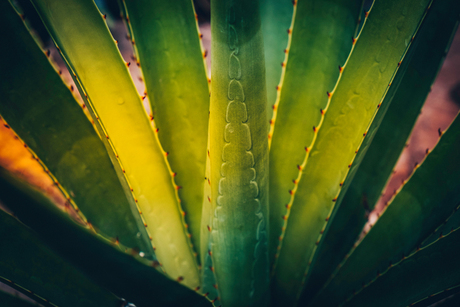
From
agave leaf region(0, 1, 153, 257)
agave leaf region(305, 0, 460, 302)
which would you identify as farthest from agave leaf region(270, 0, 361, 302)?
agave leaf region(0, 1, 153, 257)

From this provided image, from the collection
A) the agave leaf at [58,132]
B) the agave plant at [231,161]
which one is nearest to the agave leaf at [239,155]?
the agave plant at [231,161]

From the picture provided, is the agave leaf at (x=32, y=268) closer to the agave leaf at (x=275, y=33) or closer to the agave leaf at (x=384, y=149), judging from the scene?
the agave leaf at (x=384, y=149)

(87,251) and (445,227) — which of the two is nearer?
(87,251)

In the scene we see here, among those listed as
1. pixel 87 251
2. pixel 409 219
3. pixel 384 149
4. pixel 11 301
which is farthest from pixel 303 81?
pixel 11 301

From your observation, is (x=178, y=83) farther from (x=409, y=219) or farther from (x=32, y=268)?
(x=409, y=219)

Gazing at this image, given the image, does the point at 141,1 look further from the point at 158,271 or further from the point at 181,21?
the point at 158,271

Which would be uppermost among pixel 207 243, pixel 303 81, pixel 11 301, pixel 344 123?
pixel 303 81

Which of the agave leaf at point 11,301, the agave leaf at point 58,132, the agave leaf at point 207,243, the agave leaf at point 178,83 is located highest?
the agave leaf at point 178,83
